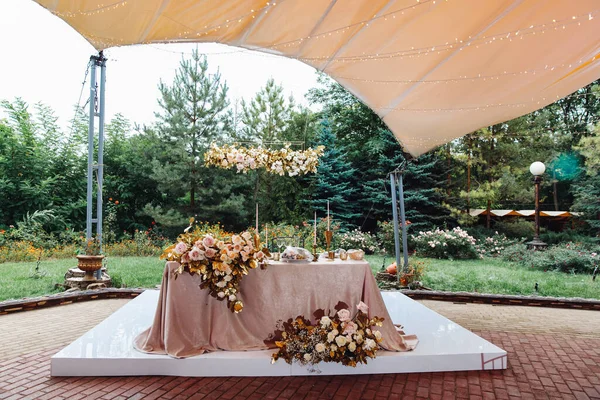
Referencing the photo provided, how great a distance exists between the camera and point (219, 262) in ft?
10.9

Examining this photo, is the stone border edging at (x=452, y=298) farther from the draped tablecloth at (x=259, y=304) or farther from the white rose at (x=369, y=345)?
the white rose at (x=369, y=345)

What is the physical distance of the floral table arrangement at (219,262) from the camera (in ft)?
10.8

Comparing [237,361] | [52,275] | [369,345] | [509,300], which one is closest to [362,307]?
[369,345]

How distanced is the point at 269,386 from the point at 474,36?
297 cm

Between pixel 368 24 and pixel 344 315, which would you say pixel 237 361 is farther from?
pixel 368 24

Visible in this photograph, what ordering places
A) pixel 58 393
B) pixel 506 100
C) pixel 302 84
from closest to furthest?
1. pixel 58 393
2. pixel 506 100
3. pixel 302 84

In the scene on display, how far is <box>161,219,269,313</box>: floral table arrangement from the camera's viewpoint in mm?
3301

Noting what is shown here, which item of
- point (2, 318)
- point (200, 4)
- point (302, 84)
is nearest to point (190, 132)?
point (302, 84)

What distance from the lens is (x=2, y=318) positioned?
16.4 ft

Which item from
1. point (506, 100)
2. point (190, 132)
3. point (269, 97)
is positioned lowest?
point (506, 100)

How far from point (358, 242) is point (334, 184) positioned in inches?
121

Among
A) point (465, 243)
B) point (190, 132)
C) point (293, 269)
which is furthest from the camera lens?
point (190, 132)

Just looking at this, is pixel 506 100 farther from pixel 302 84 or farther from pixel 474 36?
pixel 302 84

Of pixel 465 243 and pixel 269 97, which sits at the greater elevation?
pixel 269 97
